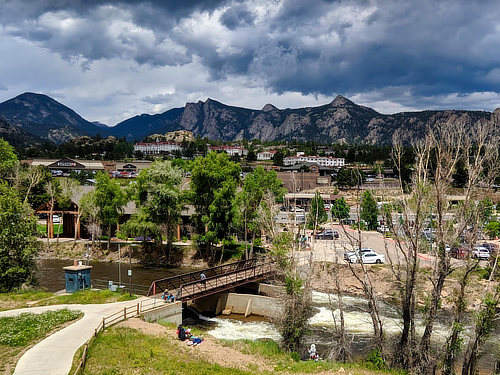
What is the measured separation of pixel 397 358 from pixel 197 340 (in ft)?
35.8

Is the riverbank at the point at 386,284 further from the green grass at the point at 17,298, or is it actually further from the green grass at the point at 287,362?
the green grass at the point at 17,298

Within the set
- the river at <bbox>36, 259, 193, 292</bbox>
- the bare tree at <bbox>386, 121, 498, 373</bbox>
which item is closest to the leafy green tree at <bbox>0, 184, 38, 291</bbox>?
the river at <bbox>36, 259, 193, 292</bbox>

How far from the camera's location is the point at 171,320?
27531 mm

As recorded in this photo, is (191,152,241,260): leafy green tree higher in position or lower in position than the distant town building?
lower

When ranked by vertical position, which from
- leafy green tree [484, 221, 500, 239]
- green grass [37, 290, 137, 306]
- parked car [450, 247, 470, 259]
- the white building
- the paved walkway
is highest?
the white building

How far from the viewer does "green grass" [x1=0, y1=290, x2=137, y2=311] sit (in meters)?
27.1

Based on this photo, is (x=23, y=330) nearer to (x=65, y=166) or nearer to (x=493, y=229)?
(x=493, y=229)

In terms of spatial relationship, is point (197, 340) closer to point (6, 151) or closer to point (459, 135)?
point (459, 135)

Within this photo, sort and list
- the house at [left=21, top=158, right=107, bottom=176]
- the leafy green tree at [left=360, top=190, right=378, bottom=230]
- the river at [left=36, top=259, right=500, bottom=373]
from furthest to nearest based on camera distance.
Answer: the house at [left=21, top=158, right=107, bottom=176], the leafy green tree at [left=360, top=190, right=378, bottom=230], the river at [left=36, top=259, right=500, bottom=373]

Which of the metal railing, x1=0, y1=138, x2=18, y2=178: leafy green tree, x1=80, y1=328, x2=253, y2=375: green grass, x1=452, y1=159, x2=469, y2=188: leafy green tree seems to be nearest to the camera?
x1=80, y1=328, x2=253, y2=375: green grass

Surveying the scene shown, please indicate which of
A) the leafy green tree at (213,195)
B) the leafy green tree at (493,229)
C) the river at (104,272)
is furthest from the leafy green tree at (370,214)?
the river at (104,272)

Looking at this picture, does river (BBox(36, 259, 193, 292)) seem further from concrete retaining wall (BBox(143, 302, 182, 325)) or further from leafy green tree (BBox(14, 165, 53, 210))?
concrete retaining wall (BBox(143, 302, 182, 325))

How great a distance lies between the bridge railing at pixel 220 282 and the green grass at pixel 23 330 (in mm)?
8635

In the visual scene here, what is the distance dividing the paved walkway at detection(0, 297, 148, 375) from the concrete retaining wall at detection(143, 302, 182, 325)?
2197mm
